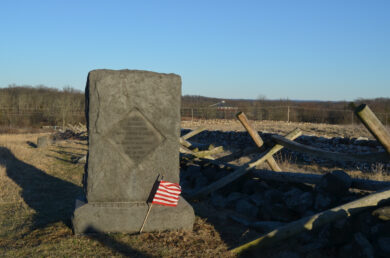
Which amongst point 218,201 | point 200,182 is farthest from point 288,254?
point 200,182

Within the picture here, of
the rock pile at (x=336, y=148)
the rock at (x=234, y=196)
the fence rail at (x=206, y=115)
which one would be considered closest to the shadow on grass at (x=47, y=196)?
the rock at (x=234, y=196)

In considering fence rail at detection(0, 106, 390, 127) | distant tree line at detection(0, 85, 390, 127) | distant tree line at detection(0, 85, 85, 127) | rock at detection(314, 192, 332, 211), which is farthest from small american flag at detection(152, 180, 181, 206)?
distant tree line at detection(0, 85, 85, 127)

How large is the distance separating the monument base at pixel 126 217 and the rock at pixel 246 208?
3.39ft

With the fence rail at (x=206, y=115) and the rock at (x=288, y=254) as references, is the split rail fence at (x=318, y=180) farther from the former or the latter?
the fence rail at (x=206, y=115)

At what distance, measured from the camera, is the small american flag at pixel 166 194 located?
4.48 m

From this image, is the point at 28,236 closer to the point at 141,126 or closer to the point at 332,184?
the point at 141,126

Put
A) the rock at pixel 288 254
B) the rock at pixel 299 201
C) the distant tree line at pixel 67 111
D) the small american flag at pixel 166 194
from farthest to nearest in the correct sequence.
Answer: the distant tree line at pixel 67 111 → the rock at pixel 299 201 → the small american flag at pixel 166 194 → the rock at pixel 288 254

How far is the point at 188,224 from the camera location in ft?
15.1

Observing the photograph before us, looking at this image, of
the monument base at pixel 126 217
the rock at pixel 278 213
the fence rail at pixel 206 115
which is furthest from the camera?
the fence rail at pixel 206 115

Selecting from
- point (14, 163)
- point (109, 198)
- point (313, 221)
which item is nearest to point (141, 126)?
point (109, 198)

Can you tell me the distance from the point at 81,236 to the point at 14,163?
669 centimetres

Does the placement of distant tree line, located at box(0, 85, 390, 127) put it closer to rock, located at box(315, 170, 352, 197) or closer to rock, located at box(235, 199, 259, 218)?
rock, located at box(235, 199, 259, 218)

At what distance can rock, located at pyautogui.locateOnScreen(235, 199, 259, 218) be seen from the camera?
5.19 metres

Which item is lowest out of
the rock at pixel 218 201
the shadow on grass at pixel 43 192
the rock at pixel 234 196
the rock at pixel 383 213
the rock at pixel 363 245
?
the shadow on grass at pixel 43 192
